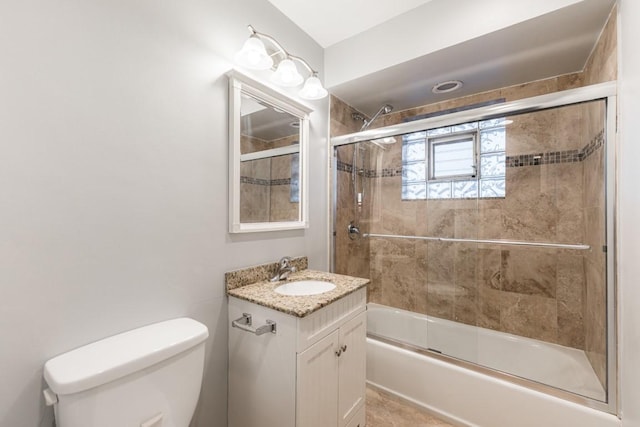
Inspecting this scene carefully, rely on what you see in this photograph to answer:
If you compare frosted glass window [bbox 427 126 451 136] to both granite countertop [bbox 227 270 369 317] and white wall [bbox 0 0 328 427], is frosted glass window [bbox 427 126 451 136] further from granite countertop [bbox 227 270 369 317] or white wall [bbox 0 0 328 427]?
white wall [bbox 0 0 328 427]

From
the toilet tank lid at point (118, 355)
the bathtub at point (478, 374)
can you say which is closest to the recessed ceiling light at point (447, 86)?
the bathtub at point (478, 374)

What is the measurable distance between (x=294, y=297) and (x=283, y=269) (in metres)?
0.38

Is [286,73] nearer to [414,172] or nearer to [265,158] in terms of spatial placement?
[265,158]

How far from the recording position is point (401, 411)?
1662 mm

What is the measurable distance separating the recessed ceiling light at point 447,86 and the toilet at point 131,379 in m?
2.22

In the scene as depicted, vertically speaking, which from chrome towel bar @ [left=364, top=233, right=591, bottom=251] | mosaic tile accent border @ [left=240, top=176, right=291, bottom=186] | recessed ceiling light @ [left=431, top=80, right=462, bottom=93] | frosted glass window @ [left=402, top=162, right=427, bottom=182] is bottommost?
chrome towel bar @ [left=364, top=233, right=591, bottom=251]

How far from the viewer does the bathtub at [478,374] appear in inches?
53.1

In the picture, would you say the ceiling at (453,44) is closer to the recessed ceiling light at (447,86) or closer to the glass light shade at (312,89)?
the recessed ceiling light at (447,86)

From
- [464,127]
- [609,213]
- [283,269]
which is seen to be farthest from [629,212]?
[283,269]

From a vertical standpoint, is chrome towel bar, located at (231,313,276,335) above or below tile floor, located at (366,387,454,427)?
above

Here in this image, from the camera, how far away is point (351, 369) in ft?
4.58

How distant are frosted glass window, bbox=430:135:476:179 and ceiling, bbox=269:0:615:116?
0.43 metres

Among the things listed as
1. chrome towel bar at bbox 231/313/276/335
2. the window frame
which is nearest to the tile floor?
chrome towel bar at bbox 231/313/276/335

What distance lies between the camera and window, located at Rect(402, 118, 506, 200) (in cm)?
196
